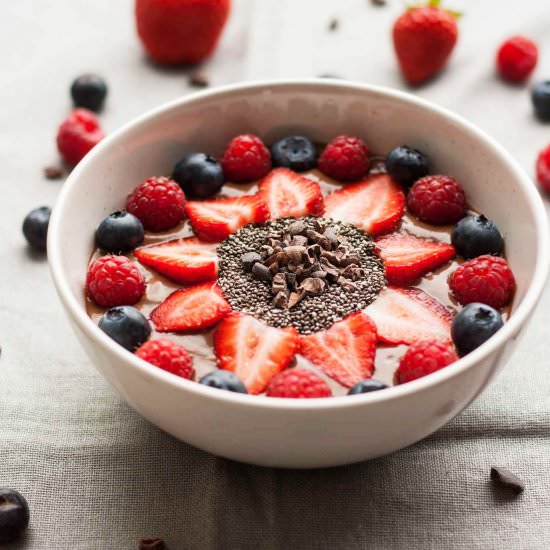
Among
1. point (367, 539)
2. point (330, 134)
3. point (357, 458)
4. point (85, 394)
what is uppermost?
point (330, 134)

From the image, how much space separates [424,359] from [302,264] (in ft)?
1.28

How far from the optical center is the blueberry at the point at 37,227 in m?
2.40

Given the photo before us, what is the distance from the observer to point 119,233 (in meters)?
2.02

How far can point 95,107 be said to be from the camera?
9.57ft

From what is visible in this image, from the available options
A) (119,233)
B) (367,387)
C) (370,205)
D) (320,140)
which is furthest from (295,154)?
(367,387)

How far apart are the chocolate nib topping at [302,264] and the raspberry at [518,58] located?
4.24 ft

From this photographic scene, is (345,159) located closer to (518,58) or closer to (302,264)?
(302,264)

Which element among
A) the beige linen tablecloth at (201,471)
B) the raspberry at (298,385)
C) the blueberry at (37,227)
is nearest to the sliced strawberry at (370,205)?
the beige linen tablecloth at (201,471)

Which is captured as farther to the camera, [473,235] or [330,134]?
[330,134]

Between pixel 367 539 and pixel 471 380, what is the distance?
1.29 ft

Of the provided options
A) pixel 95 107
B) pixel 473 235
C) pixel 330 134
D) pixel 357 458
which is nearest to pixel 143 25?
pixel 95 107

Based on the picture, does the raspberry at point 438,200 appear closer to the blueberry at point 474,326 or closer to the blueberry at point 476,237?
the blueberry at point 476,237

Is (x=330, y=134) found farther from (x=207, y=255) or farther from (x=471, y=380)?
(x=471, y=380)

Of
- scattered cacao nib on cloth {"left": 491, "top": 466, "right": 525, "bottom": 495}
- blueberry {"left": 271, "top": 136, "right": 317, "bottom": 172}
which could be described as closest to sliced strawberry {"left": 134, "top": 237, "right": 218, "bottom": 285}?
blueberry {"left": 271, "top": 136, "right": 317, "bottom": 172}
